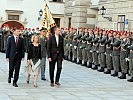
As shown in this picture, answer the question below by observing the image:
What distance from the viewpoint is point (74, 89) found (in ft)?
41.8

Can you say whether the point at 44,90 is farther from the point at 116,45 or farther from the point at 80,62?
the point at 80,62

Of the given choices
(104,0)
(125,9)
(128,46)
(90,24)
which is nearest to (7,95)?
(128,46)

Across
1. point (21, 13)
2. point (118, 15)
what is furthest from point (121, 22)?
point (21, 13)

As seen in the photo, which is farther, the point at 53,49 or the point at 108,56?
the point at 108,56

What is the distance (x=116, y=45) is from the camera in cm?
1614

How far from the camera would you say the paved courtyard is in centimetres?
1129

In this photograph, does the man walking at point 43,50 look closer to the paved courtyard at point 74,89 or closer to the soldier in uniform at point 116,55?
the paved courtyard at point 74,89

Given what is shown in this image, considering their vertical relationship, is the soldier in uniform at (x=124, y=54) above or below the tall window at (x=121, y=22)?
below

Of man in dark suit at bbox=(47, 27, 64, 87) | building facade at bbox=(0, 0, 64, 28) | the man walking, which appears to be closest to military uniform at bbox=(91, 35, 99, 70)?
the man walking

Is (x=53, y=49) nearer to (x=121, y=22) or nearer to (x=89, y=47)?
(x=89, y=47)

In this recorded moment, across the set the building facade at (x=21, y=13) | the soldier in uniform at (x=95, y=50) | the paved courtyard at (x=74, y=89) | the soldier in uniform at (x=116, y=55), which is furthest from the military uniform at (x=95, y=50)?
the building facade at (x=21, y=13)

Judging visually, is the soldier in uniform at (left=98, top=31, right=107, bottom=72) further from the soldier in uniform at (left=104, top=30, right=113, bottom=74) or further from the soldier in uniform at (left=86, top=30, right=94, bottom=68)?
the soldier in uniform at (left=86, top=30, right=94, bottom=68)

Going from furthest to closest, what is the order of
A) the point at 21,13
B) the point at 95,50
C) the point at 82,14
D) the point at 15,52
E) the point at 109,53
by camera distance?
the point at 21,13 → the point at 82,14 → the point at 95,50 → the point at 109,53 → the point at 15,52

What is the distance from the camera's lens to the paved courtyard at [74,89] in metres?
11.3
